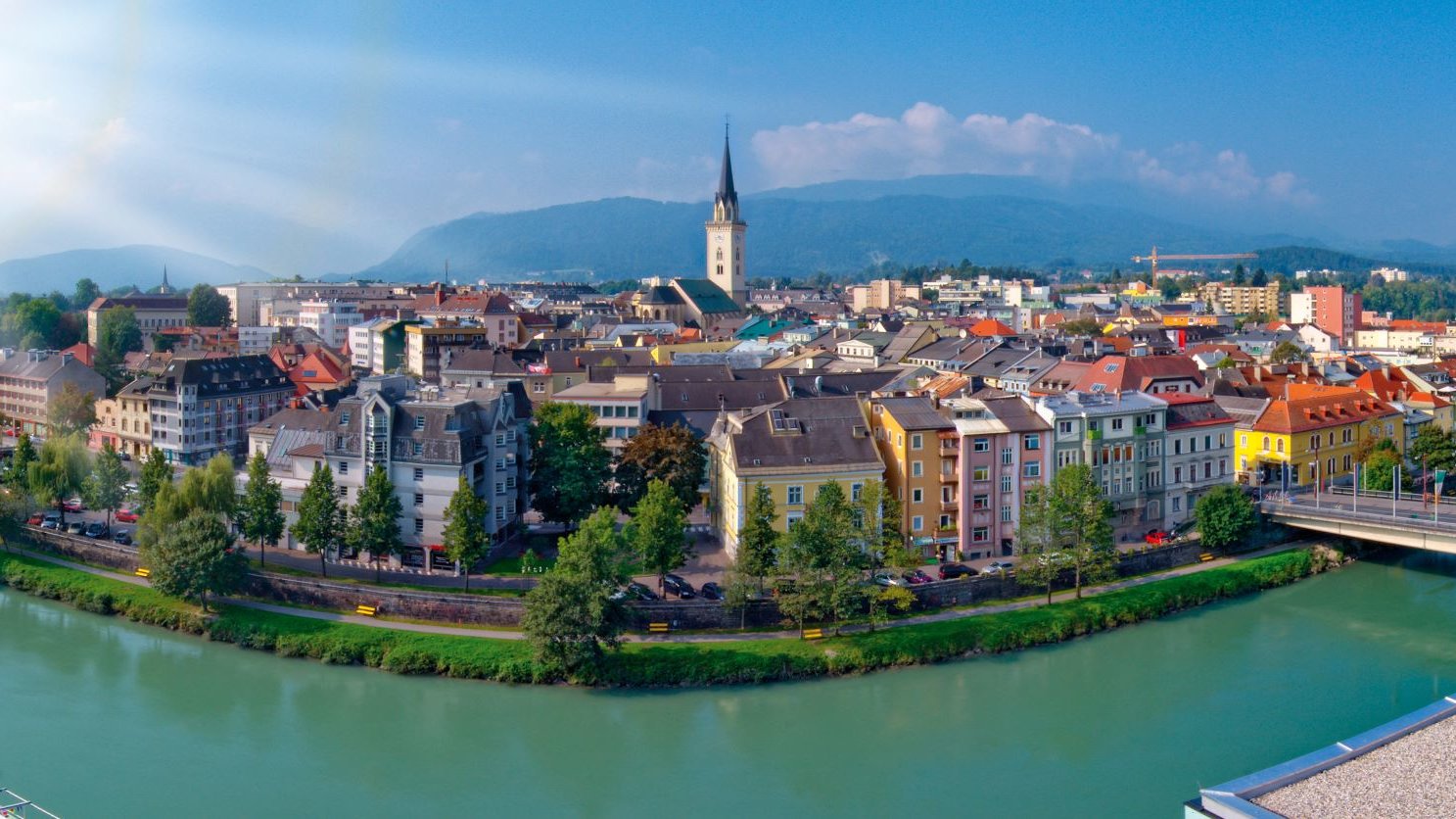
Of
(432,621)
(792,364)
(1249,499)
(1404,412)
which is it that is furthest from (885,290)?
(432,621)

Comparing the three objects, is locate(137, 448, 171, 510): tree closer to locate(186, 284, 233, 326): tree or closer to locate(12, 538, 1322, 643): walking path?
locate(12, 538, 1322, 643): walking path

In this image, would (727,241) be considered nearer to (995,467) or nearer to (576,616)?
(995,467)

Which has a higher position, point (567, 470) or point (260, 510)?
point (567, 470)

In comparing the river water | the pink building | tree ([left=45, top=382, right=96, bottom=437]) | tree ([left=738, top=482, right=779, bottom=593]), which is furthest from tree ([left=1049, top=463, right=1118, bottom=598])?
tree ([left=45, top=382, right=96, bottom=437])

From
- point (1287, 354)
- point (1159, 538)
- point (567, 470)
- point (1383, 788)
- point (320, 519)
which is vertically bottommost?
point (1383, 788)

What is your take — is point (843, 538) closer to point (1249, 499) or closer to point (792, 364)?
point (1249, 499)

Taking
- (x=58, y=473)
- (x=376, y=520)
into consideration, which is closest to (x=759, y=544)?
(x=376, y=520)
